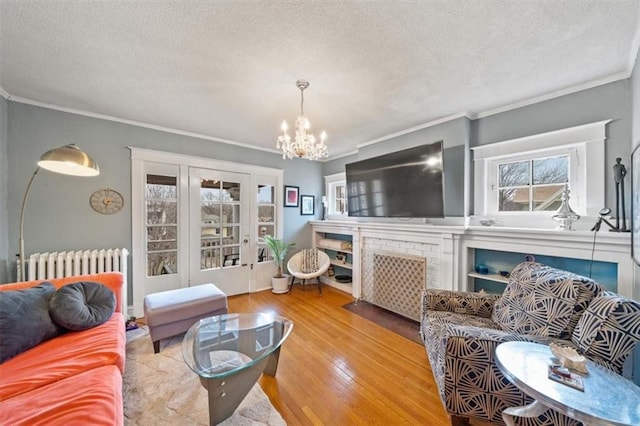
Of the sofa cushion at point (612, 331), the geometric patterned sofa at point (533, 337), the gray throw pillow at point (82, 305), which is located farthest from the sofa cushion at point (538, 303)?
the gray throw pillow at point (82, 305)

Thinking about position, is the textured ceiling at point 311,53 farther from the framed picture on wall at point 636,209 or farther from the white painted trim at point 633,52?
the framed picture on wall at point 636,209

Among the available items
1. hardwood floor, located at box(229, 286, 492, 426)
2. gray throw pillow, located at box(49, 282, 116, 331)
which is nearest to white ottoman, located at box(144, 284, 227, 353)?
gray throw pillow, located at box(49, 282, 116, 331)

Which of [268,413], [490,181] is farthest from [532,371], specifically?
[490,181]

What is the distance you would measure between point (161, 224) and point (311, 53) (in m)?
2.88

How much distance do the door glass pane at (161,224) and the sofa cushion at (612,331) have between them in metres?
3.97

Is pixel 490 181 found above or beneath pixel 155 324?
above

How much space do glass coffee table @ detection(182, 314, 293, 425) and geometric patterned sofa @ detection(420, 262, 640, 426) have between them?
110 centimetres

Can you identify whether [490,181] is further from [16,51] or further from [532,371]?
[16,51]

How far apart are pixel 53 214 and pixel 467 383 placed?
13.3 feet

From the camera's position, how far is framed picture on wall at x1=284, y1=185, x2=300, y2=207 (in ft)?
14.3

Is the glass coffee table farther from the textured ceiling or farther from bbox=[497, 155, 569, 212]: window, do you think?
bbox=[497, 155, 569, 212]: window

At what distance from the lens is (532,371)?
108 centimetres

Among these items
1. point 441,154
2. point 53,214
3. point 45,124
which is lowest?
point 53,214

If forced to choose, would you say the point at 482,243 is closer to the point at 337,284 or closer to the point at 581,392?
the point at 581,392
